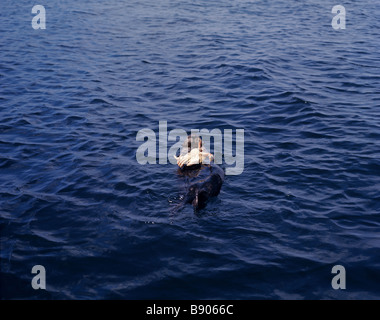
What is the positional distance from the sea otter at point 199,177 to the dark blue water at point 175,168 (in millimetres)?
278

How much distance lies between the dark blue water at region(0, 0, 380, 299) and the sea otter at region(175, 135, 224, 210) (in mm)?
278

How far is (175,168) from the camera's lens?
12000mm

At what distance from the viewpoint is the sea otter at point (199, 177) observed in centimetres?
991

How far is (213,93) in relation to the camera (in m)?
18.0

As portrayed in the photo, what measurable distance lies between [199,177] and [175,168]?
5.63 ft

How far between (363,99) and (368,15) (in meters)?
15.4

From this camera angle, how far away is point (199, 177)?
34.2ft

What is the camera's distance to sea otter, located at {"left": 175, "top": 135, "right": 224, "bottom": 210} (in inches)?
390

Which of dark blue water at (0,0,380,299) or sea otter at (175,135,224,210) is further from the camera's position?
sea otter at (175,135,224,210)

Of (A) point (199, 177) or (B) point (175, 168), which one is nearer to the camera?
(A) point (199, 177)

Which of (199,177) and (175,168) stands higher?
(175,168)

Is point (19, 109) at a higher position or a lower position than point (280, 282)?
higher
